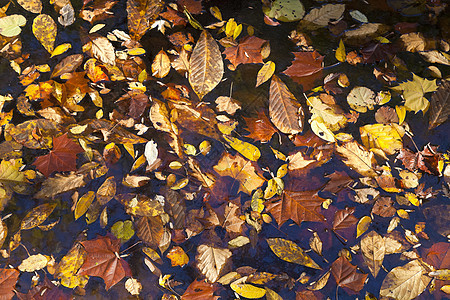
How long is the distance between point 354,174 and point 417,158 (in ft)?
0.99

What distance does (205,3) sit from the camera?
5.55 ft

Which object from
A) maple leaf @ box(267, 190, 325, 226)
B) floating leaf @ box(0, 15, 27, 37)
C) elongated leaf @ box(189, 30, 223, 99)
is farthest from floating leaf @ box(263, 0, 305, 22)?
floating leaf @ box(0, 15, 27, 37)

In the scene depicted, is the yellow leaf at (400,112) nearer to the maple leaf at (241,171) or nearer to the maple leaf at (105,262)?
the maple leaf at (241,171)

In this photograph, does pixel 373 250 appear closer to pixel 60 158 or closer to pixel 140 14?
pixel 60 158

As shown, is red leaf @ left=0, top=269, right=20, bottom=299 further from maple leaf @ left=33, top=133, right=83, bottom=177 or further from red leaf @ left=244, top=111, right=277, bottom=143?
red leaf @ left=244, top=111, right=277, bottom=143

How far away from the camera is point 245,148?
145 centimetres

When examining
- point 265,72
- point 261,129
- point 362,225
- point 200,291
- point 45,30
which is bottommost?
point 200,291

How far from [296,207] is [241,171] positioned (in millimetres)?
284

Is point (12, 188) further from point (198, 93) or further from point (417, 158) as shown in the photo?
point (417, 158)

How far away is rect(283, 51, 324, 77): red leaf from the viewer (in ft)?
5.14

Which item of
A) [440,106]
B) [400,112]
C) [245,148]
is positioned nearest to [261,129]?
[245,148]

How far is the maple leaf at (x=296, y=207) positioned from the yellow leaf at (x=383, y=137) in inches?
14.5

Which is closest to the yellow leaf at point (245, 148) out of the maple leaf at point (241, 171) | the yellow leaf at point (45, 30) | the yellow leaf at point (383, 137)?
the maple leaf at point (241, 171)

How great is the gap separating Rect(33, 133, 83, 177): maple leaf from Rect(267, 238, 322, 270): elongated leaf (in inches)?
37.4
